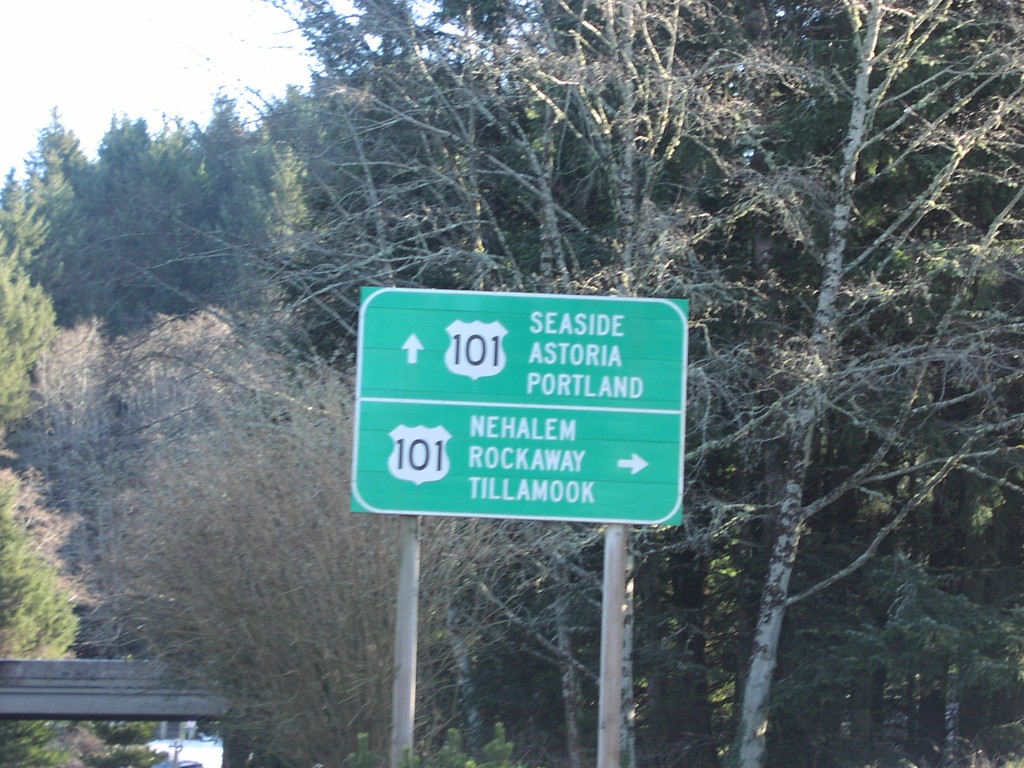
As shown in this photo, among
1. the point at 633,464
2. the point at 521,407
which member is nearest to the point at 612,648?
the point at 633,464

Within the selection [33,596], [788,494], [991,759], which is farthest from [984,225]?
[33,596]

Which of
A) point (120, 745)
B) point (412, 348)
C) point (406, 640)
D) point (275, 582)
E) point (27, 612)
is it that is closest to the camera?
point (412, 348)

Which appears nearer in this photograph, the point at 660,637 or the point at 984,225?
the point at 984,225

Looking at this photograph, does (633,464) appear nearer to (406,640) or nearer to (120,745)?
(406,640)

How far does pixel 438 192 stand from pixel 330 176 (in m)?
1.64

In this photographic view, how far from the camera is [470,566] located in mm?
9203

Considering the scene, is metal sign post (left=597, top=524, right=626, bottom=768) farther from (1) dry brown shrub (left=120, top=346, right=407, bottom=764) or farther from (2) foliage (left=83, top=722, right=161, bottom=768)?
(2) foliage (left=83, top=722, right=161, bottom=768)

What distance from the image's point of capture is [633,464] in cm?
576

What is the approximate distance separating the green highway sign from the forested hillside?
125 inches

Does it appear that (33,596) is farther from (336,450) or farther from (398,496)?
(398,496)

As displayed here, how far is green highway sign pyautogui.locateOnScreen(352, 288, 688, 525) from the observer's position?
5.76 meters

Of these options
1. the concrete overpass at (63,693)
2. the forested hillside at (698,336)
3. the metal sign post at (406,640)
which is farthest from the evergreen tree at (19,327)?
the metal sign post at (406,640)

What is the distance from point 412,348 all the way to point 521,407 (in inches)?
26.7

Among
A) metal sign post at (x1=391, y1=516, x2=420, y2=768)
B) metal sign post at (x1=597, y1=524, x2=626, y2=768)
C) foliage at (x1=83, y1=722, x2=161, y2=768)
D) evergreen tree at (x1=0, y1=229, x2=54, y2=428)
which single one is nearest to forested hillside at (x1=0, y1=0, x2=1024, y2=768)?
metal sign post at (x1=391, y1=516, x2=420, y2=768)
